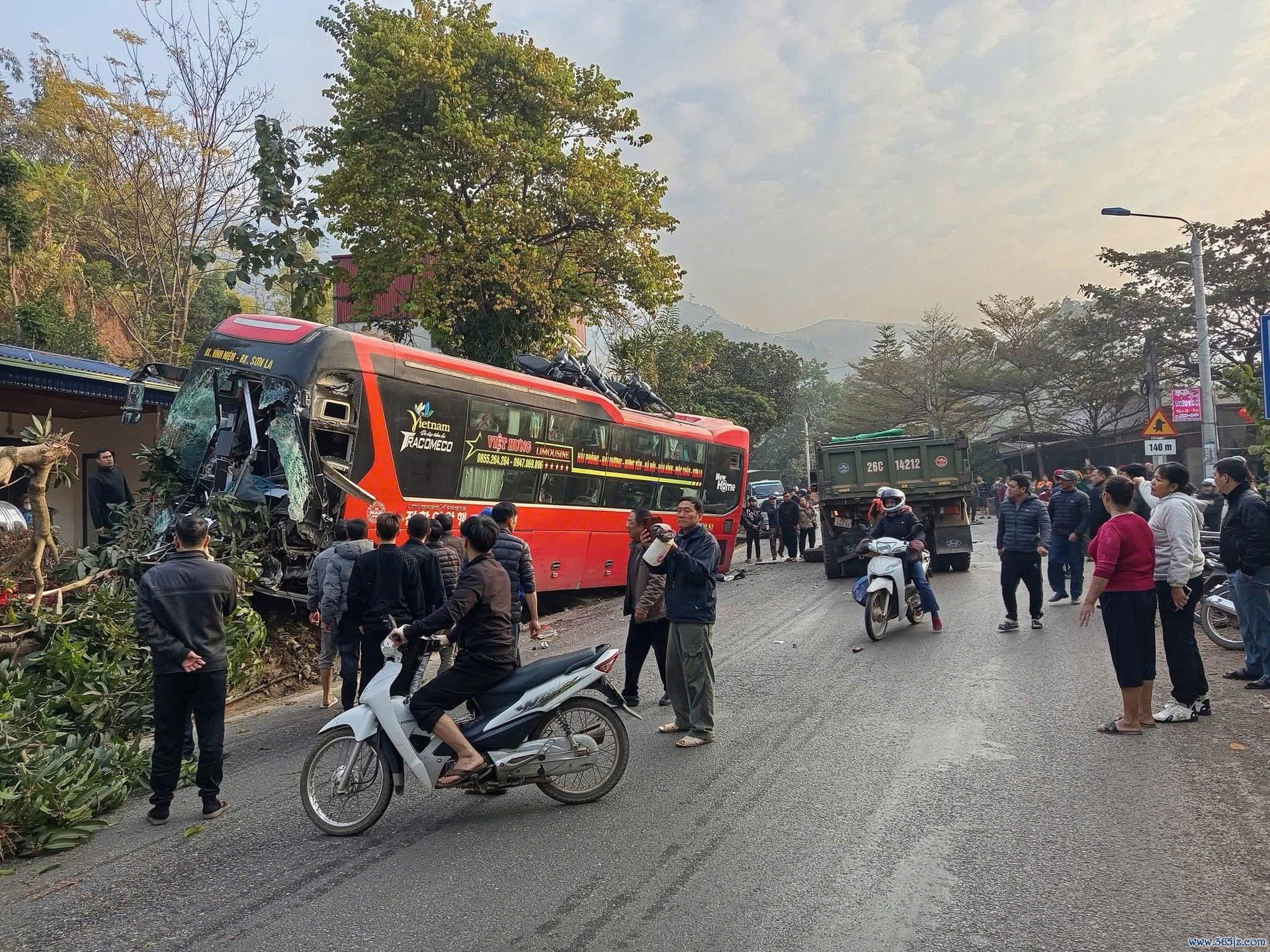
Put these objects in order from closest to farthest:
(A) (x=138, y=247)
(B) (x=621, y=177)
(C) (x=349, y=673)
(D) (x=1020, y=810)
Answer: (D) (x=1020, y=810)
(C) (x=349, y=673)
(A) (x=138, y=247)
(B) (x=621, y=177)

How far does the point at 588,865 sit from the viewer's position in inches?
179

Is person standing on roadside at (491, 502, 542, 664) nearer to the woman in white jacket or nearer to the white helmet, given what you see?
the woman in white jacket

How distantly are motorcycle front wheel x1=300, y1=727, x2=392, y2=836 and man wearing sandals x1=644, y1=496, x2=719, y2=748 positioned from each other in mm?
2200

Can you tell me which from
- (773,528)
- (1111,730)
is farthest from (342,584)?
(773,528)

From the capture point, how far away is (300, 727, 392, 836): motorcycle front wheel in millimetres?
5191

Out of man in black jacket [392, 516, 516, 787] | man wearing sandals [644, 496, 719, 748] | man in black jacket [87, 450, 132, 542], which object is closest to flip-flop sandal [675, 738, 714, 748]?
man wearing sandals [644, 496, 719, 748]

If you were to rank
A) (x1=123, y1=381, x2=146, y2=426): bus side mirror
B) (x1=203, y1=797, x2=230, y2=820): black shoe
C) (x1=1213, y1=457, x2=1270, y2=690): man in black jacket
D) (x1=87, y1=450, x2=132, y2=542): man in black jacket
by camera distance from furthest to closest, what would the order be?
(x1=87, y1=450, x2=132, y2=542): man in black jacket < (x1=123, y1=381, x2=146, y2=426): bus side mirror < (x1=1213, y1=457, x2=1270, y2=690): man in black jacket < (x1=203, y1=797, x2=230, y2=820): black shoe

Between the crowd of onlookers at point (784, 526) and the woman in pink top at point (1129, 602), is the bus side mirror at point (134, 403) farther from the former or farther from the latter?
the crowd of onlookers at point (784, 526)

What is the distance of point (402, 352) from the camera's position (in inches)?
450

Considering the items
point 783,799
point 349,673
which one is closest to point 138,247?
point 349,673

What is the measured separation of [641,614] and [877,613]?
397cm

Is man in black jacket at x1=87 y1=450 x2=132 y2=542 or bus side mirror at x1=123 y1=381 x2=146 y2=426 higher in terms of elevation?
bus side mirror at x1=123 y1=381 x2=146 y2=426

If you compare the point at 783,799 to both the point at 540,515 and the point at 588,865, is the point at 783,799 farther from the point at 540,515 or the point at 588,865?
the point at 540,515

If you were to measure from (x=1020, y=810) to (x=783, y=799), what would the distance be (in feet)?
4.07
